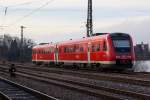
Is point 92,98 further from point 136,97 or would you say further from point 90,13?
point 90,13

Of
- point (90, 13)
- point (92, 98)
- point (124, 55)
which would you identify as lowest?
point (92, 98)

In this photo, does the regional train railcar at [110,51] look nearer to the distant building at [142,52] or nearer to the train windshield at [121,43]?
the train windshield at [121,43]

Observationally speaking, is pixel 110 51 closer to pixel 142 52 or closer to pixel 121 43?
pixel 121 43

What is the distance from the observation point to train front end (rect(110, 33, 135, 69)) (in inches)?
1322

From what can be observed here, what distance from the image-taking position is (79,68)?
43.3m

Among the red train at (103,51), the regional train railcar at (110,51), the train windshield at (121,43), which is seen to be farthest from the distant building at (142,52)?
the train windshield at (121,43)

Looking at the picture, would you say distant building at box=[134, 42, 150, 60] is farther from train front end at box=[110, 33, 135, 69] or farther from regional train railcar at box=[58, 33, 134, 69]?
train front end at box=[110, 33, 135, 69]

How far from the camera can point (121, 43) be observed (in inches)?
1356

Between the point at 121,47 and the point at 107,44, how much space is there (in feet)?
3.97

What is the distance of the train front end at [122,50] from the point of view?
110 feet

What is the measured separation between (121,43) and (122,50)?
23.2 inches

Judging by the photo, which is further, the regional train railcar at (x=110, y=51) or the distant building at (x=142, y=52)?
the distant building at (x=142, y=52)

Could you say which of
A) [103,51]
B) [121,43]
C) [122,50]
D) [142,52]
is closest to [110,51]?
[103,51]

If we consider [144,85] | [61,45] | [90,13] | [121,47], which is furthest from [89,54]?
[144,85]
